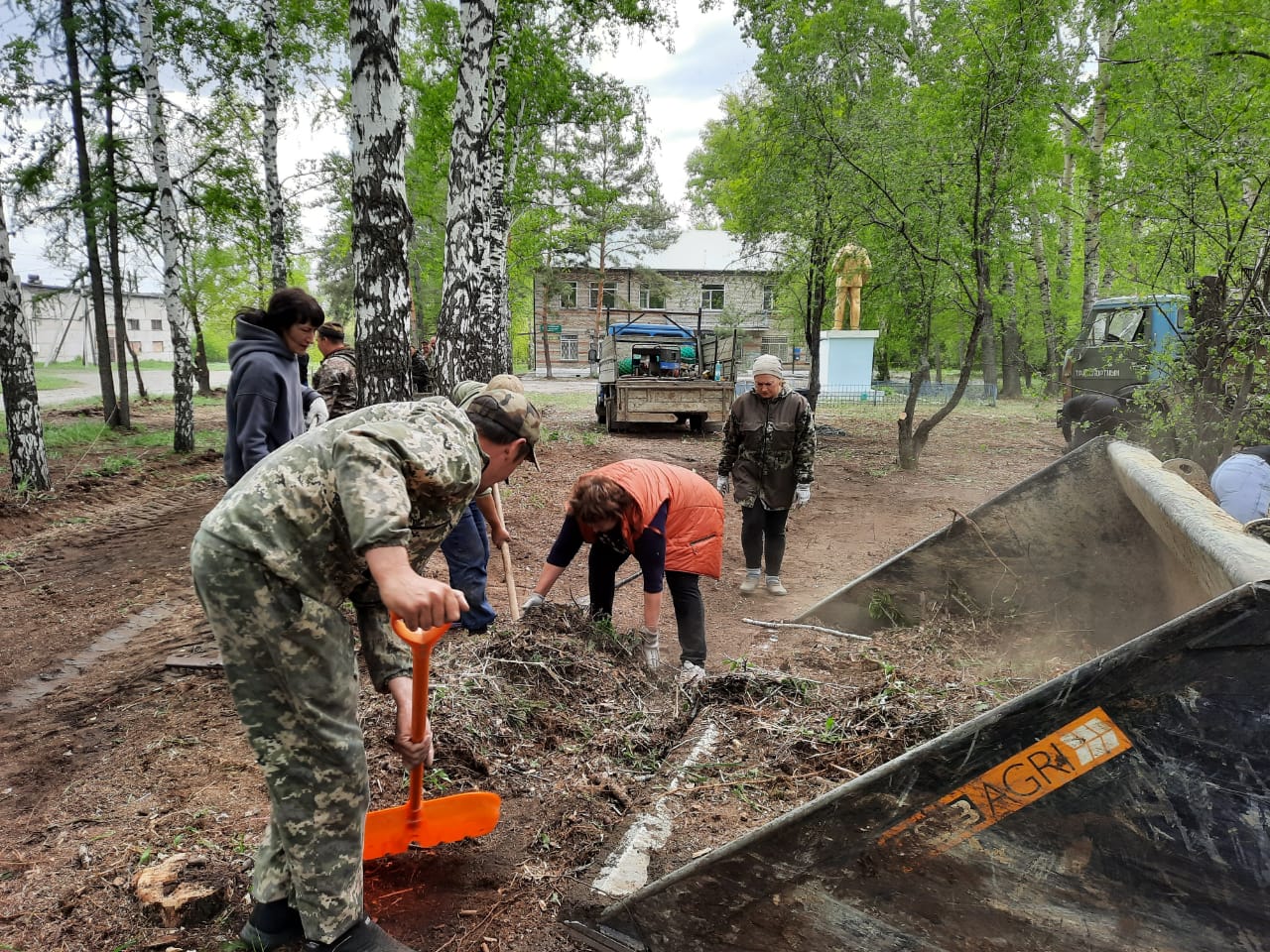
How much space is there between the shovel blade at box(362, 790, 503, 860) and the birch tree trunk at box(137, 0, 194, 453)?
33.2ft

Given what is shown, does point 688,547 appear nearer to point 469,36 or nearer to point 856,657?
point 856,657

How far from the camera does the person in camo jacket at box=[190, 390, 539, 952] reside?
171cm

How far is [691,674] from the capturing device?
12.0 ft

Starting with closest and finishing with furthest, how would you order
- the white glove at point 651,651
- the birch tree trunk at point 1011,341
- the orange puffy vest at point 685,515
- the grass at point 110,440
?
1. the orange puffy vest at point 685,515
2. the white glove at point 651,651
3. the grass at point 110,440
4. the birch tree trunk at point 1011,341

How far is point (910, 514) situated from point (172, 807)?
23.1 ft

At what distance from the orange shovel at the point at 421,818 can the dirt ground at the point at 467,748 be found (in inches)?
4.9

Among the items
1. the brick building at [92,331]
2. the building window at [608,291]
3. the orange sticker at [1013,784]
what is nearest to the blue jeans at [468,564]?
the orange sticker at [1013,784]

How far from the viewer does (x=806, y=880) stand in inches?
66.6

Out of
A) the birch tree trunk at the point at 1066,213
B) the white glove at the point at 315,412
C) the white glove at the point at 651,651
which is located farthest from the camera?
the birch tree trunk at the point at 1066,213

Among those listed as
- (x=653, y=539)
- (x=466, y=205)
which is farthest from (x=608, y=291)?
(x=653, y=539)

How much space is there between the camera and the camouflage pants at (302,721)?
1.74 m

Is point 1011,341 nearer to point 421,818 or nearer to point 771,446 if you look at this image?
point 771,446

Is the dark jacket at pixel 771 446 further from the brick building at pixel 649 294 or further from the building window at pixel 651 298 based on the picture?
the building window at pixel 651 298

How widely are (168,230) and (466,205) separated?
17.3 feet
